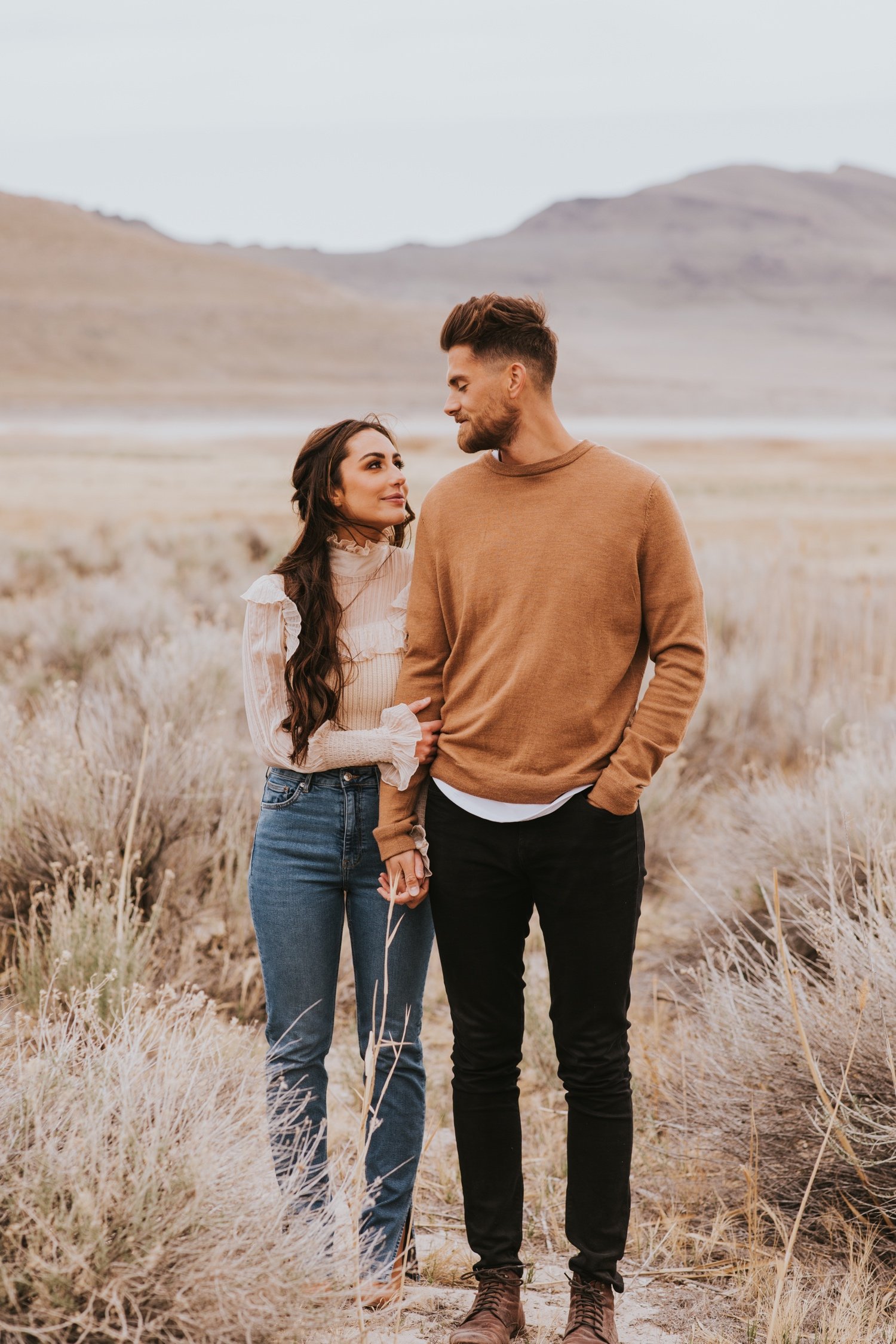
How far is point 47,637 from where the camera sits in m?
8.70

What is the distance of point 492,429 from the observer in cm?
264

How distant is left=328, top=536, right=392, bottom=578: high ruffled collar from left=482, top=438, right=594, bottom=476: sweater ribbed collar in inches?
14.7

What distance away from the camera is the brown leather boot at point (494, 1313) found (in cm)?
261

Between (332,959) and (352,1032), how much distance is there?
1.85 meters

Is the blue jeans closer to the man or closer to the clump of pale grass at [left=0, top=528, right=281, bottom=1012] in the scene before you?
the man

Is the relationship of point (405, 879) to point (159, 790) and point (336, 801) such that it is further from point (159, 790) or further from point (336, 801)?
point (159, 790)

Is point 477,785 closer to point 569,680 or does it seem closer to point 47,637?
point 569,680

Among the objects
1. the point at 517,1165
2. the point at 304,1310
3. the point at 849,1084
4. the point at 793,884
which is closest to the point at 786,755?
the point at 793,884

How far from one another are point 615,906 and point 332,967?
665mm

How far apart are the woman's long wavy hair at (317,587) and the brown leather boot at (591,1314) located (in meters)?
1.25

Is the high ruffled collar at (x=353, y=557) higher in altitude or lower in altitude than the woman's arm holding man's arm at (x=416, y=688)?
higher

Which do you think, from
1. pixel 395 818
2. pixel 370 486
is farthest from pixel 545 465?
pixel 395 818

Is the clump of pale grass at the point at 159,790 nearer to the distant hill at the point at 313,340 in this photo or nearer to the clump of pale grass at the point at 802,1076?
the clump of pale grass at the point at 802,1076

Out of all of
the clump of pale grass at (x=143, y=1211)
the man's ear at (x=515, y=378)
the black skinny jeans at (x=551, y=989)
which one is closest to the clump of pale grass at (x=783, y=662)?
the black skinny jeans at (x=551, y=989)
